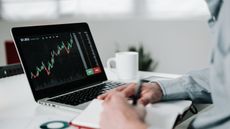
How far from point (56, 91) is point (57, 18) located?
6.55 feet

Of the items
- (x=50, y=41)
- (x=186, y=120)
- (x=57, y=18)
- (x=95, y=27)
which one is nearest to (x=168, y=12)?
(x=95, y=27)

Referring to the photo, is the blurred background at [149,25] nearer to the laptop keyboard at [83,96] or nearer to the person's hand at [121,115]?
the laptop keyboard at [83,96]

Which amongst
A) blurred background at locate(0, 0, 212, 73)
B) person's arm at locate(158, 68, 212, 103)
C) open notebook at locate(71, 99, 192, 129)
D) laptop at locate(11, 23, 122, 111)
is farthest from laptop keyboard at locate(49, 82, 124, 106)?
blurred background at locate(0, 0, 212, 73)

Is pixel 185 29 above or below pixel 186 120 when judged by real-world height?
below

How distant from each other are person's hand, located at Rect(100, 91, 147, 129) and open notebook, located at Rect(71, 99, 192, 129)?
0.14ft

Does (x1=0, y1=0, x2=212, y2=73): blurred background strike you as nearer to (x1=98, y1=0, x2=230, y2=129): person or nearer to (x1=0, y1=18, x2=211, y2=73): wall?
(x1=0, y1=18, x2=211, y2=73): wall

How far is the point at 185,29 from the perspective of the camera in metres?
2.42

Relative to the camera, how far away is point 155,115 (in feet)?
2.58

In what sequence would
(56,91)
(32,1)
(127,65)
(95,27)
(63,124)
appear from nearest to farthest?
(63,124) → (56,91) → (127,65) → (95,27) → (32,1)

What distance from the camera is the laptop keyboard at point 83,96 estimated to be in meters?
0.96

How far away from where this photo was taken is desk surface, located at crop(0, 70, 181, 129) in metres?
0.83

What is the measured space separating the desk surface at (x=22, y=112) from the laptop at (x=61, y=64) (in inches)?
1.1

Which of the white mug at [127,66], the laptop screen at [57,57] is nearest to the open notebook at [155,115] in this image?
the laptop screen at [57,57]

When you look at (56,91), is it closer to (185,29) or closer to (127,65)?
(127,65)
